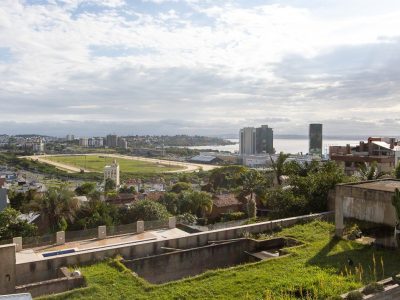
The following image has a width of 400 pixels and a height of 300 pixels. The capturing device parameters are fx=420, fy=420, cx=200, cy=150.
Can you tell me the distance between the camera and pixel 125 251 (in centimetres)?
1182

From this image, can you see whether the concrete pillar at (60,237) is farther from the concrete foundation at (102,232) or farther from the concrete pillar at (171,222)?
the concrete pillar at (171,222)

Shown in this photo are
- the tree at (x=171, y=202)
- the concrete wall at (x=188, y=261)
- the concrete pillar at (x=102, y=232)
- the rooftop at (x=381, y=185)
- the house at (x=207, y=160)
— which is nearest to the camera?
the concrete wall at (x=188, y=261)

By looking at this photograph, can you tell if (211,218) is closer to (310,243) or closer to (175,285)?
(310,243)

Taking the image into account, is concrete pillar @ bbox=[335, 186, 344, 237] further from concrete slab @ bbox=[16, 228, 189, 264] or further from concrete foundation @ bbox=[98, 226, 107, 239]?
concrete foundation @ bbox=[98, 226, 107, 239]

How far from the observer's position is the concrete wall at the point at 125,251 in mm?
10500

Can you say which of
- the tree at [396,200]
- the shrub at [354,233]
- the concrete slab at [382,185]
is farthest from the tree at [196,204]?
the tree at [396,200]

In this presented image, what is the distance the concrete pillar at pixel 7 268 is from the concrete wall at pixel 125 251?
0.22m

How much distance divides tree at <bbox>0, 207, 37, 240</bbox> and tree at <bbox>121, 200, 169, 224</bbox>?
905cm

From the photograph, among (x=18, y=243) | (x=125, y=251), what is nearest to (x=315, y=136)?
(x=18, y=243)

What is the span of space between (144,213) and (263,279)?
22166mm

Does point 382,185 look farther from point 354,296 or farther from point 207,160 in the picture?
point 207,160

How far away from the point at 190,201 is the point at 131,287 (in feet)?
97.6

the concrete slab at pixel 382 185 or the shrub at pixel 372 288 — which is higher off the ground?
the concrete slab at pixel 382 185

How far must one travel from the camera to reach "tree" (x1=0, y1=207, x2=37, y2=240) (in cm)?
2319
